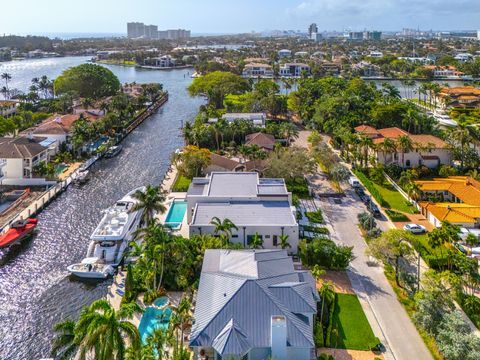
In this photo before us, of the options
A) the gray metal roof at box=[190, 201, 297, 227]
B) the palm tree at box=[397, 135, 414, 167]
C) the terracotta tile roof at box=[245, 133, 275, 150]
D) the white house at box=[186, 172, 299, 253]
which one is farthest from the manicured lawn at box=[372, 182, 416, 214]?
the terracotta tile roof at box=[245, 133, 275, 150]

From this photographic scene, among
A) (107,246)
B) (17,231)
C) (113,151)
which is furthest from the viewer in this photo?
(113,151)

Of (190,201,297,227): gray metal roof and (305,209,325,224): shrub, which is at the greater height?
(190,201,297,227): gray metal roof

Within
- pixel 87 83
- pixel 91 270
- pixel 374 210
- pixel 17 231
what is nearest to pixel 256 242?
pixel 91 270

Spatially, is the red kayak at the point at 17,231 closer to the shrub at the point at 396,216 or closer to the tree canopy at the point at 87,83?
the shrub at the point at 396,216

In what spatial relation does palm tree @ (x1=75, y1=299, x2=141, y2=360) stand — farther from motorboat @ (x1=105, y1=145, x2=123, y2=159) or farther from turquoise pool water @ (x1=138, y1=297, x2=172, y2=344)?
motorboat @ (x1=105, y1=145, x2=123, y2=159)

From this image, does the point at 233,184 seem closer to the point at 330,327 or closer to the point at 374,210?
the point at 374,210

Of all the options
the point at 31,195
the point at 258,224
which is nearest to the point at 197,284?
the point at 258,224
